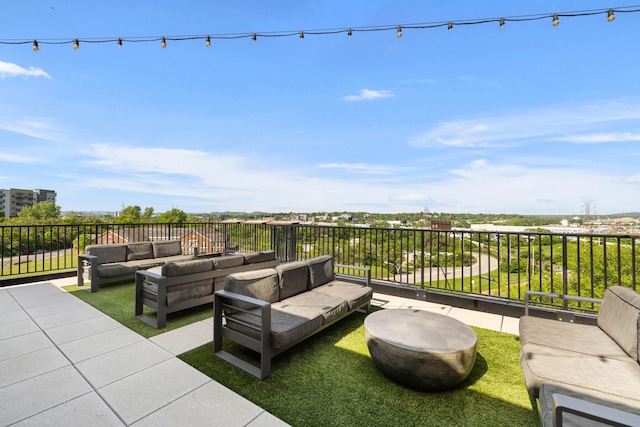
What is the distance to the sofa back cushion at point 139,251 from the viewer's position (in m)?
5.54

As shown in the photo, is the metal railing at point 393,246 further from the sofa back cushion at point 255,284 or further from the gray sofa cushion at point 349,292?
the sofa back cushion at point 255,284

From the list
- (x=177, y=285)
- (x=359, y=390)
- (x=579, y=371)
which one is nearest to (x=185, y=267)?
(x=177, y=285)

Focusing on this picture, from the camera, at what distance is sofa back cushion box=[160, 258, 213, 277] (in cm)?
331

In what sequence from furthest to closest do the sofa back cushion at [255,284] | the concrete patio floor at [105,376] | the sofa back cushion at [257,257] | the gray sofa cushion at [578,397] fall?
the sofa back cushion at [257,257] < the sofa back cushion at [255,284] < the concrete patio floor at [105,376] < the gray sofa cushion at [578,397]

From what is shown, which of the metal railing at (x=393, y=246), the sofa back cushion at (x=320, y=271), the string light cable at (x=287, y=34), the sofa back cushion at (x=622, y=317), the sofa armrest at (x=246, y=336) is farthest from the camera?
the string light cable at (x=287, y=34)

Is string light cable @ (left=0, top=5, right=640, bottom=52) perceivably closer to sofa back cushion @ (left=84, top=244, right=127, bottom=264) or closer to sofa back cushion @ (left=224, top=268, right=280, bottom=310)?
sofa back cushion @ (left=84, top=244, right=127, bottom=264)

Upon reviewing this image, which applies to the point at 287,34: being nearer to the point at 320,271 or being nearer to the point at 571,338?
the point at 320,271

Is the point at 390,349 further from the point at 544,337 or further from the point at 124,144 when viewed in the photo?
the point at 124,144

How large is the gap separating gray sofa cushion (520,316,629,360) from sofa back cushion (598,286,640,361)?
53mm

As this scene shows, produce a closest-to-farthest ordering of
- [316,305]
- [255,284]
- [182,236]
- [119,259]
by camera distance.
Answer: [255,284] → [316,305] → [119,259] → [182,236]

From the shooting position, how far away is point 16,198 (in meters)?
79.6

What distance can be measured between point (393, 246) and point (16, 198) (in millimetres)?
119680

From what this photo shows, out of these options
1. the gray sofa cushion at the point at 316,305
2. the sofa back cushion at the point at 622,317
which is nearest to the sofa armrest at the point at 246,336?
the gray sofa cushion at the point at 316,305

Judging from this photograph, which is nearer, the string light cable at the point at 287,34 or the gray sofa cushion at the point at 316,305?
the gray sofa cushion at the point at 316,305
